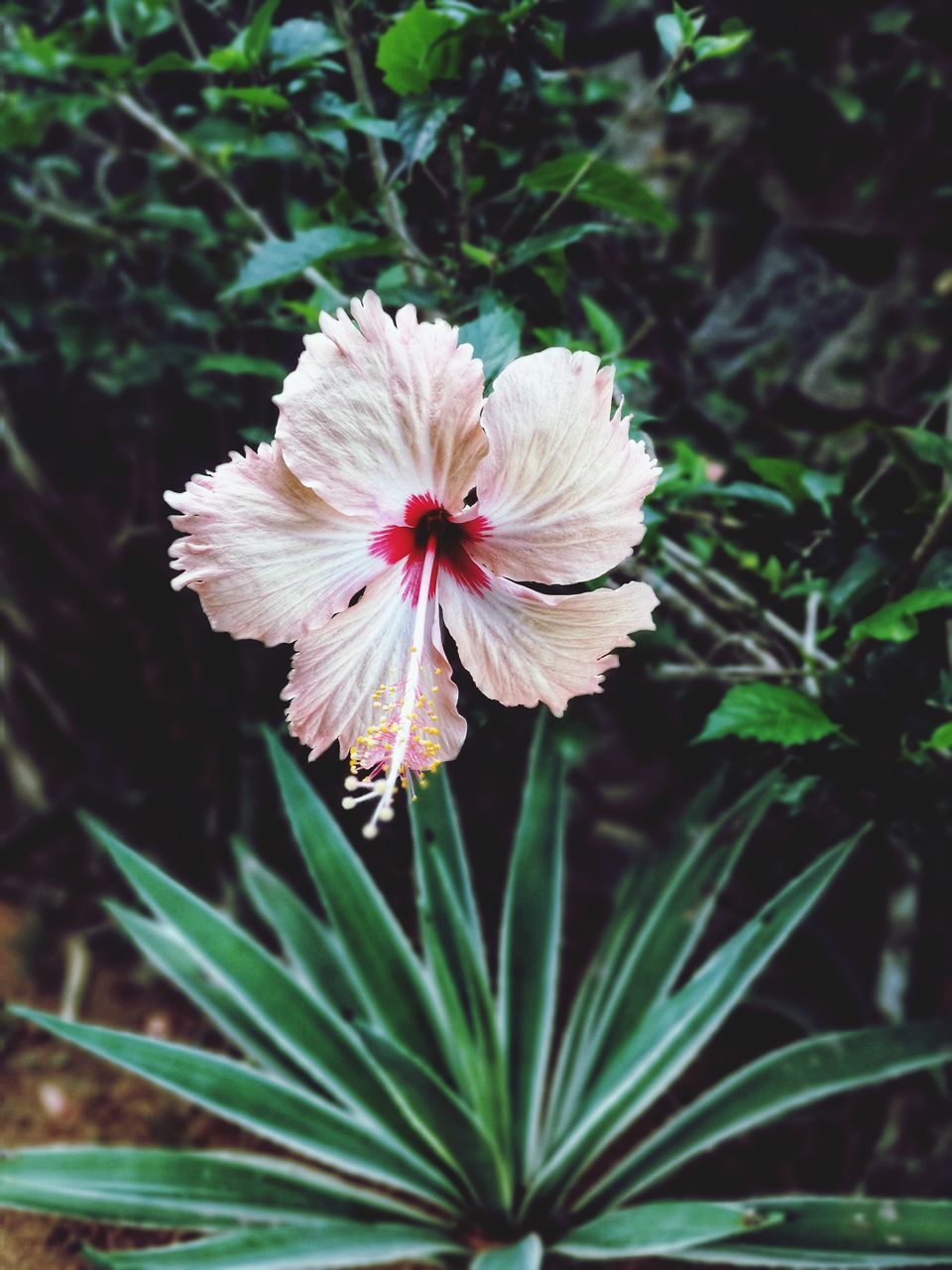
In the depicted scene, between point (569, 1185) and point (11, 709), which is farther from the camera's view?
point (11, 709)

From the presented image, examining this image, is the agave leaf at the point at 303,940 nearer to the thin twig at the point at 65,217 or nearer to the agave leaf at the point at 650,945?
the agave leaf at the point at 650,945

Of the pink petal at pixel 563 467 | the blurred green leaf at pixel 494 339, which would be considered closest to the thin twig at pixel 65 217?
the blurred green leaf at pixel 494 339

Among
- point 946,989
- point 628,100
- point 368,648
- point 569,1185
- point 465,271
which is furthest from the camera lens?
point 628,100

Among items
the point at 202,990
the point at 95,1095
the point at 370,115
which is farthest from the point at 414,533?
the point at 95,1095

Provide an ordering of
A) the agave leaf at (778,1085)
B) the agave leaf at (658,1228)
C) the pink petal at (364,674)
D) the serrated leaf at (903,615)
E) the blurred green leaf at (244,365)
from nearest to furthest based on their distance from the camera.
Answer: the pink petal at (364,674) < the serrated leaf at (903,615) < the agave leaf at (658,1228) < the blurred green leaf at (244,365) < the agave leaf at (778,1085)

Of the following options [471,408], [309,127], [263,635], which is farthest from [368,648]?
[309,127]

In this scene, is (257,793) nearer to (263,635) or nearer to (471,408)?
(263,635)
